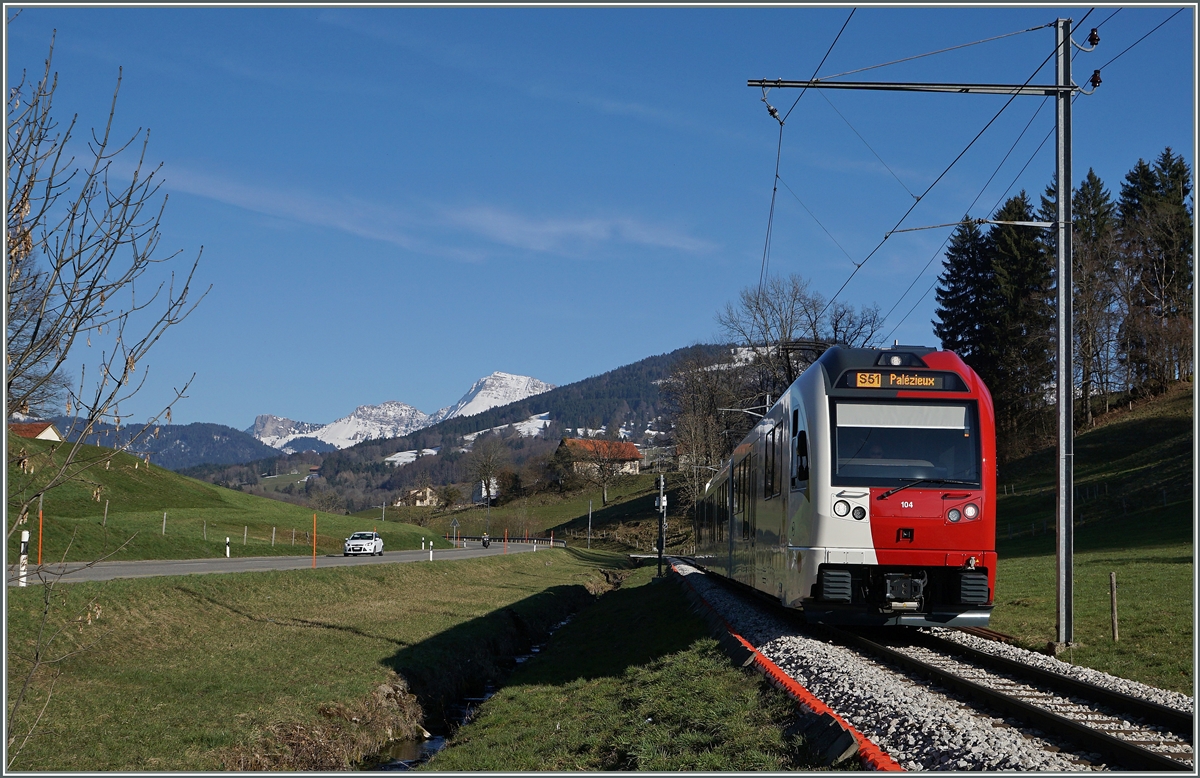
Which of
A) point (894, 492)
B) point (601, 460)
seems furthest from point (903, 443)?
point (601, 460)

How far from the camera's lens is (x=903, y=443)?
12609 millimetres

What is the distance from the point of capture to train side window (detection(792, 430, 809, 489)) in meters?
12.8

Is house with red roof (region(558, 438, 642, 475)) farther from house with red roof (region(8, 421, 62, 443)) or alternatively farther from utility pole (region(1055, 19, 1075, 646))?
house with red roof (region(8, 421, 62, 443))

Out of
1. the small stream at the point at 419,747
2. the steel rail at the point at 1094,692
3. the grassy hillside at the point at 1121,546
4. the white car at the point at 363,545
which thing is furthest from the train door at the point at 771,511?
the white car at the point at 363,545

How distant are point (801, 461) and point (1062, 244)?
4.96 meters

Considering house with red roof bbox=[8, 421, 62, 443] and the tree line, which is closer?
house with red roof bbox=[8, 421, 62, 443]

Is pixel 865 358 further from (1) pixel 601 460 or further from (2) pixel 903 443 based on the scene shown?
(1) pixel 601 460

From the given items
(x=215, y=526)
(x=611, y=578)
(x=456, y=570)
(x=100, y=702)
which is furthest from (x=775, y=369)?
(x=100, y=702)

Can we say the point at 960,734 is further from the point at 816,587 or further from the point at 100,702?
the point at 100,702

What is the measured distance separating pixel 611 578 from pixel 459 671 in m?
34.0

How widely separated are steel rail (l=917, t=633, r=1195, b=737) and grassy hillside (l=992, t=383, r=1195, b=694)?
138cm

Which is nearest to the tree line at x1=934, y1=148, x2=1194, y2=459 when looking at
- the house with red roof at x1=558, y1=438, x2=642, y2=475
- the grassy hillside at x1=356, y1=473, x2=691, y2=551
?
the grassy hillside at x1=356, y1=473, x2=691, y2=551

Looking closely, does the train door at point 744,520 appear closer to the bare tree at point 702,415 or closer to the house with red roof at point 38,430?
the house with red roof at point 38,430

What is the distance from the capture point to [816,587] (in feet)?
40.8
